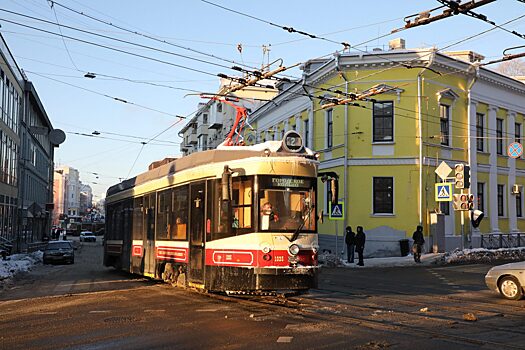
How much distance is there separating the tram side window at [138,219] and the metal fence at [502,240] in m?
21.4

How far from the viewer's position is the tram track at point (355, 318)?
8.17 metres

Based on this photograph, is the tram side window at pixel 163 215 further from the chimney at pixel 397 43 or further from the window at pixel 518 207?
the window at pixel 518 207

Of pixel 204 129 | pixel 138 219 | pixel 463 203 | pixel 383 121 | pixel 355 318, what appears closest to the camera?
pixel 355 318

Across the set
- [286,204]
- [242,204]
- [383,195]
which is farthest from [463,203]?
[242,204]

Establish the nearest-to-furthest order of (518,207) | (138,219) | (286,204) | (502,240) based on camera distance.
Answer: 1. (286,204)
2. (138,219)
3. (502,240)
4. (518,207)

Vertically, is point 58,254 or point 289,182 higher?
point 289,182

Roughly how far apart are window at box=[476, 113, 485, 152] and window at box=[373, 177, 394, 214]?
7385 mm

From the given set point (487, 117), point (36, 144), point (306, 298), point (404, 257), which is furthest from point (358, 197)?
point (36, 144)

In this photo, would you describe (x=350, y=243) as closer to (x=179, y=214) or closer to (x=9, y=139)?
(x=179, y=214)

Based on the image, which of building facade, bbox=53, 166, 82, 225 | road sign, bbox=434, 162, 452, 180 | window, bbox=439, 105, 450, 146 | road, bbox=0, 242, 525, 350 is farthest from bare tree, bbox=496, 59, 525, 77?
building facade, bbox=53, 166, 82, 225

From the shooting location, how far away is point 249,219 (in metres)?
10.8

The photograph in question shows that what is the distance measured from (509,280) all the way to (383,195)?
1578 cm

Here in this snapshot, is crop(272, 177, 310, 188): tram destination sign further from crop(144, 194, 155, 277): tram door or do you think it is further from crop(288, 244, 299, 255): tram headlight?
crop(144, 194, 155, 277): tram door

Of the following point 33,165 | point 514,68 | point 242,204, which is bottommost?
point 242,204
